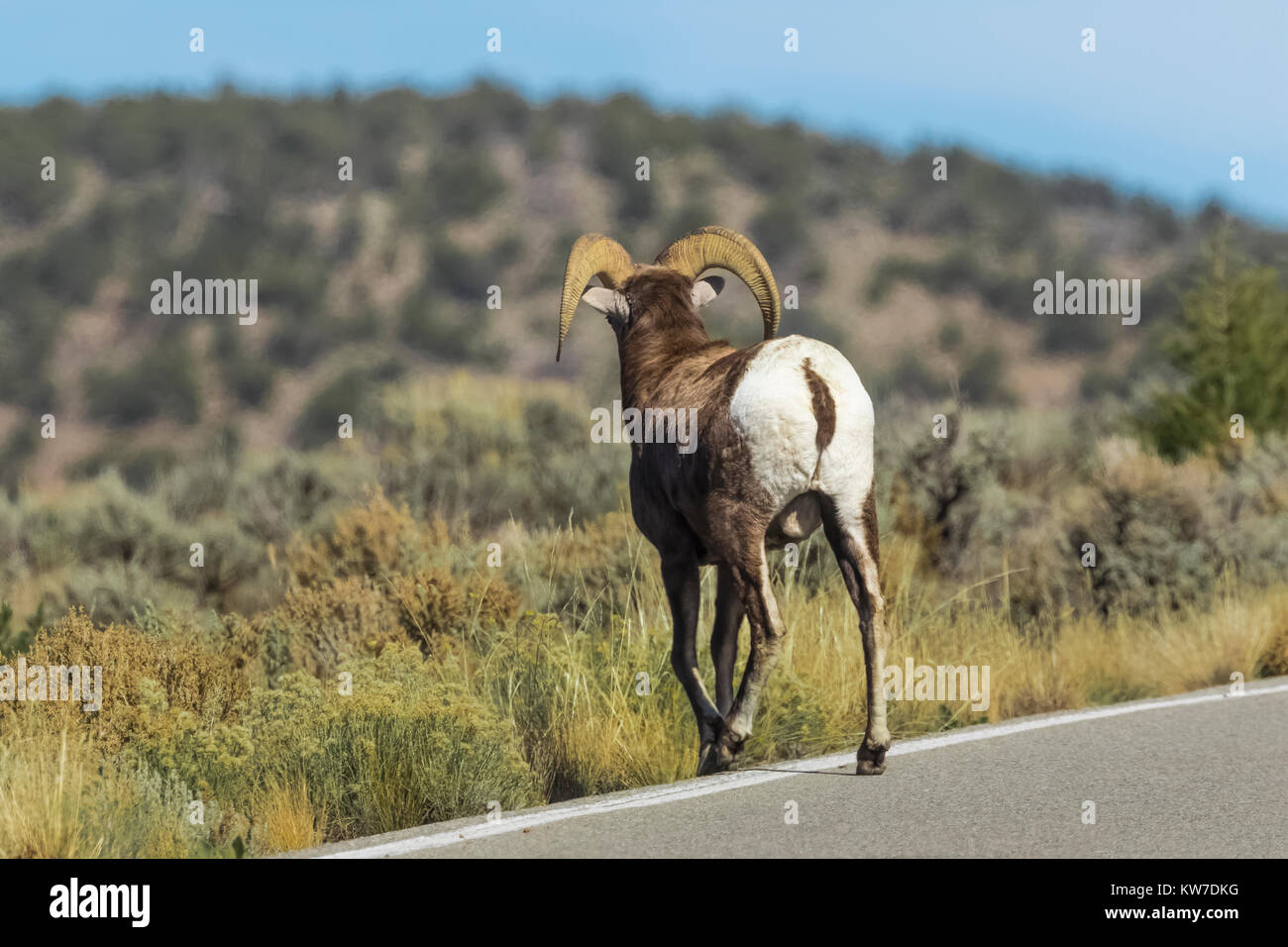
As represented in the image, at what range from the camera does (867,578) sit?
26.4 ft

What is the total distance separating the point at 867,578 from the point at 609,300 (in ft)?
8.80

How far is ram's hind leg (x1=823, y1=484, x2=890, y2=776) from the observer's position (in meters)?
8.05

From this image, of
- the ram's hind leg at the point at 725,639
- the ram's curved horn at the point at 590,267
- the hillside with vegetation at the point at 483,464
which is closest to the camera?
the ram's hind leg at the point at 725,639

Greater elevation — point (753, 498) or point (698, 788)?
point (753, 498)

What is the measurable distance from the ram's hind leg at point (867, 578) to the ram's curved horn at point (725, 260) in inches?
79.3

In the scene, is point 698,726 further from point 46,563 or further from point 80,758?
point 46,563

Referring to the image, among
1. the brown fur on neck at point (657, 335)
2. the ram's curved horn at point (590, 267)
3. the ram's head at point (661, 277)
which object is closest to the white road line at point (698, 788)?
the brown fur on neck at point (657, 335)

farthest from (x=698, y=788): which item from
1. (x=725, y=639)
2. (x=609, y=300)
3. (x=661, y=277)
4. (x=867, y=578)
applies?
(x=661, y=277)

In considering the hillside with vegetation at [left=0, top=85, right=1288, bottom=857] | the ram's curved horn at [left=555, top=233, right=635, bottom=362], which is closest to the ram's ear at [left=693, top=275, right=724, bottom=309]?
the ram's curved horn at [left=555, top=233, right=635, bottom=362]

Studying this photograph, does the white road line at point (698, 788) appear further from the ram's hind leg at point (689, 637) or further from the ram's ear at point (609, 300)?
the ram's ear at point (609, 300)

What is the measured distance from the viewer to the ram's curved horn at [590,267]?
967 centimetres

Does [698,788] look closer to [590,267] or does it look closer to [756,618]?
[756,618]

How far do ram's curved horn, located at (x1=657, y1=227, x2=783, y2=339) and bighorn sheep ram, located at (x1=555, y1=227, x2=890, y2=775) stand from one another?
879 mm
